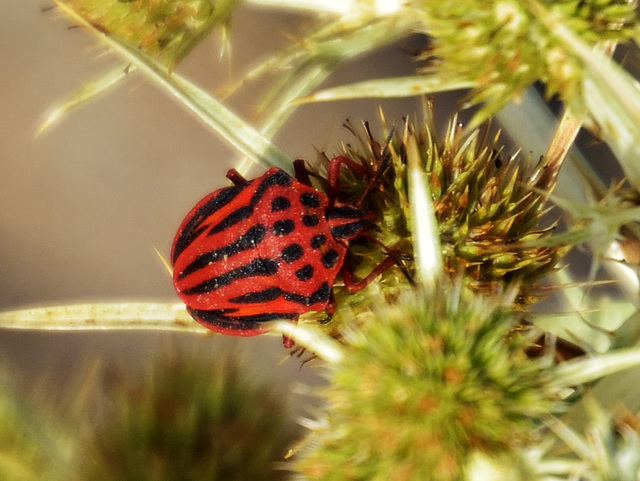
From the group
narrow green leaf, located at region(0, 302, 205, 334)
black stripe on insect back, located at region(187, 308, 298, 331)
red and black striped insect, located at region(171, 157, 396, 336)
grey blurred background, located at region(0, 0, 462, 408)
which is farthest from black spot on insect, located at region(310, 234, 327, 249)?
grey blurred background, located at region(0, 0, 462, 408)

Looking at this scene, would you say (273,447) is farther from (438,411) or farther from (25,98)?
(25,98)

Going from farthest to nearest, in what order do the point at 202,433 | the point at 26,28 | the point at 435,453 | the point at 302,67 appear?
1. the point at 26,28
2. the point at 302,67
3. the point at 202,433
4. the point at 435,453

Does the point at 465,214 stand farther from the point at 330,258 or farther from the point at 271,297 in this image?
the point at 271,297

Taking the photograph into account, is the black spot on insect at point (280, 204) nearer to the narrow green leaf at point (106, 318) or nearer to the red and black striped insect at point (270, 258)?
the red and black striped insect at point (270, 258)

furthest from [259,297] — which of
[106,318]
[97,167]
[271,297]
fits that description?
[97,167]

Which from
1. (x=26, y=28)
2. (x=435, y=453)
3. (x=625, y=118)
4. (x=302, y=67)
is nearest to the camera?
(x=435, y=453)

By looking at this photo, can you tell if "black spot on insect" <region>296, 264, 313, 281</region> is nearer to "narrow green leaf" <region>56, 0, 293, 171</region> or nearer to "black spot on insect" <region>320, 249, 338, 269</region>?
"black spot on insect" <region>320, 249, 338, 269</region>

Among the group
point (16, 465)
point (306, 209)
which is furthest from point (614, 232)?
point (16, 465)

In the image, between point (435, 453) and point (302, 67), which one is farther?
point (302, 67)
